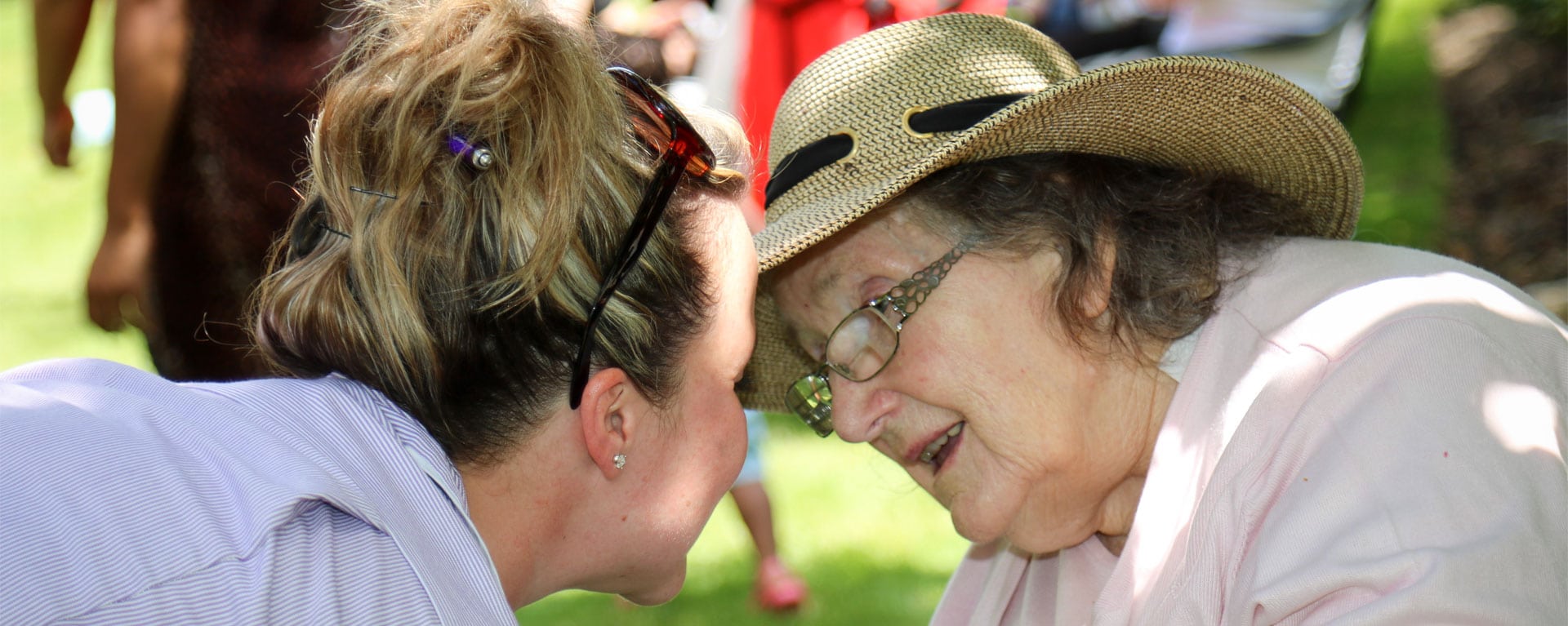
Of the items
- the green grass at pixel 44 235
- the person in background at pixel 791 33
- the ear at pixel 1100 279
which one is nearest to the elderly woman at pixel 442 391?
the ear at pixel 1100 279

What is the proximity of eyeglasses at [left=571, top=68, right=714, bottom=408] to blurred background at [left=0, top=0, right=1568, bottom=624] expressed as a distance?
169 millimetres

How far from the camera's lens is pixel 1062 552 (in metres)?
2.33

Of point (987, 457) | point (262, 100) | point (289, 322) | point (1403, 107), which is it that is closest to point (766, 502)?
A: point (262, 100)

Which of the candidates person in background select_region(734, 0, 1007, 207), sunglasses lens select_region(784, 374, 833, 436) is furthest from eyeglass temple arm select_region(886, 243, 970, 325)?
person in background select_region(734, 0, 1007, 207)

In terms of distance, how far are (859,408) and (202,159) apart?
6.31 ft

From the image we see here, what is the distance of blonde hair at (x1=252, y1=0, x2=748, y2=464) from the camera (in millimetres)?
1687

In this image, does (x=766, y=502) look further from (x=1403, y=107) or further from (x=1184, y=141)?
(x=1403, y=107)

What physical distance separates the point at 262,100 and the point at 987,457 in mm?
2026

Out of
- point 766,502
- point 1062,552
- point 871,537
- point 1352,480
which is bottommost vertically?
point 871,537

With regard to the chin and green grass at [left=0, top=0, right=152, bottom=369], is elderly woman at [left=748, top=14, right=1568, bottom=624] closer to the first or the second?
the chin

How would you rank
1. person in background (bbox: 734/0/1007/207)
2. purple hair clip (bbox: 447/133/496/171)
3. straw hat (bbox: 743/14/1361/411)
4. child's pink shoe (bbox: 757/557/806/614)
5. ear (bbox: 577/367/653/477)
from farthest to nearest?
child's pink shoe (bbox: 757/557/806/614)
person in background (bbox: 734/0/1007/207)
straw hat (bbox: 743/14/1361/411)
ear (bbox: 577/367/653/477)
purple hair clip (bbox: 447/133/496/171)

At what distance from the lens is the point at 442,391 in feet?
5.65

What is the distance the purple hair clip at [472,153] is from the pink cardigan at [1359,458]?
3.39 ft

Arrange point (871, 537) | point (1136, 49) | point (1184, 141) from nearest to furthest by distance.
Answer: point (1184, 141)
point (871, 537)
point (1136, 49)
